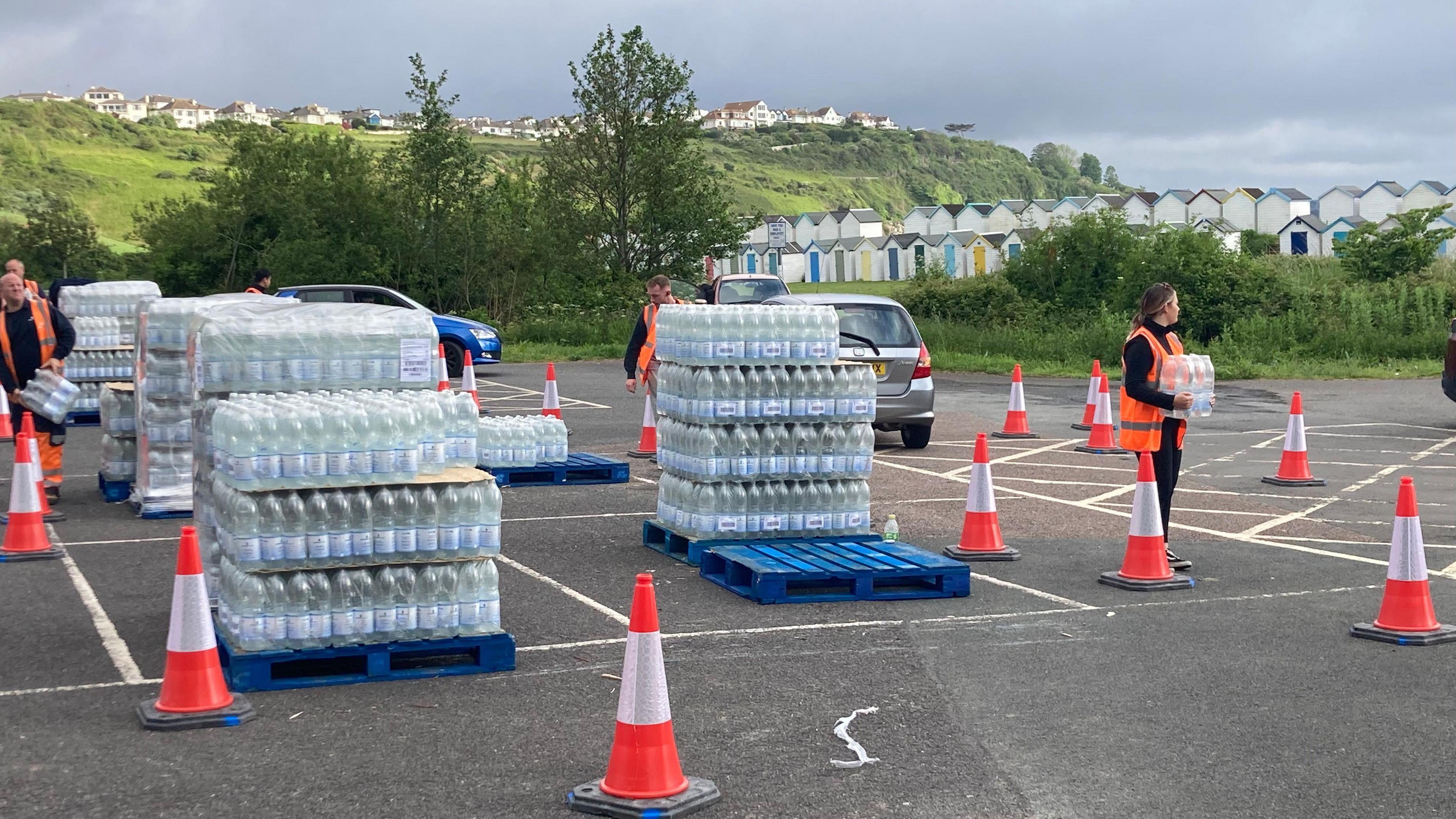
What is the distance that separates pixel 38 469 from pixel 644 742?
288 inches

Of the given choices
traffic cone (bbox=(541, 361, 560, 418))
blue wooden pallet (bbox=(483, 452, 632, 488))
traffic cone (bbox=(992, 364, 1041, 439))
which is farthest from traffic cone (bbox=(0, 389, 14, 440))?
traffic cone (bbox=(992, 364, 1041, 439))

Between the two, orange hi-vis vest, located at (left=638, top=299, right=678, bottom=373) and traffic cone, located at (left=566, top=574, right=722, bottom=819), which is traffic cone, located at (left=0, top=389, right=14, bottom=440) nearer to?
orange hi-vis vest, located at (left=638, top=299, right=678, bottom=373)

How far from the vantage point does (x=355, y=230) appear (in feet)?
127

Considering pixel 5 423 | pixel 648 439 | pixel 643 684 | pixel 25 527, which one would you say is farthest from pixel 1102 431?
pixel 5 423

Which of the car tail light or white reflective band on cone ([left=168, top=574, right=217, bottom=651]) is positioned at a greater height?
the car tail light

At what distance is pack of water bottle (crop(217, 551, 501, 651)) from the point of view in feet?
22.6

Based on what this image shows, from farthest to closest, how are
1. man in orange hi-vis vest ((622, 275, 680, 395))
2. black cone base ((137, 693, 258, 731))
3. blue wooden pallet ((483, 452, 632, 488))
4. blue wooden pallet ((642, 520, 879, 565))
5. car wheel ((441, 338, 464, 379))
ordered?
1. car wheel ((441, 338, 464, 379))
2. man in orange hi-vis vest ((622, 275, 680, 395))
3. blue wooden pallet ((483, 452, 632, 488))
4. blue wooden pallet ((642, 520, 879, 565))
5. black cone base ((137, 693, 258, 731))

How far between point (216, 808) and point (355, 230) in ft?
115

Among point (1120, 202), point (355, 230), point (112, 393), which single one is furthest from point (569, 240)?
point (1120, 202)

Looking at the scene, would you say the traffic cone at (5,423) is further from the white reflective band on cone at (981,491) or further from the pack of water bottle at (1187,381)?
the pack of water bottle at (1187,381)

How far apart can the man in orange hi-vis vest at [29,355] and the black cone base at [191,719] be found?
24.1ft

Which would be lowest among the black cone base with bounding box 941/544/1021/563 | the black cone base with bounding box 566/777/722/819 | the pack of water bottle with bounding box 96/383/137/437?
the black cone base with bounding box 566/777/722/819

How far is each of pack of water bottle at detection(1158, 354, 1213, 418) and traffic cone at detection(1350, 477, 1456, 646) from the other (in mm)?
1833

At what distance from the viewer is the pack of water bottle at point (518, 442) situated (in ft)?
46.0
